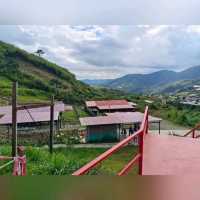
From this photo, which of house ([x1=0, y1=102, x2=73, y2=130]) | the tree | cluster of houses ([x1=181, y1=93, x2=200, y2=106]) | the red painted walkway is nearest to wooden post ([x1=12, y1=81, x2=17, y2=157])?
house ([x1=0, y1=102, x2=73, y2=130])

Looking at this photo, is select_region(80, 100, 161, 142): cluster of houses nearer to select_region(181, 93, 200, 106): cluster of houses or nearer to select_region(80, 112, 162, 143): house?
select_region(80, 112, 162, 143): house

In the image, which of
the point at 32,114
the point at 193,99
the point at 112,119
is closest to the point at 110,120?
the point at 112,119

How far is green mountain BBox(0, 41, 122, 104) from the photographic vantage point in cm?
338

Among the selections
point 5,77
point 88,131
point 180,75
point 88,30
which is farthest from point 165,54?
point 5,77

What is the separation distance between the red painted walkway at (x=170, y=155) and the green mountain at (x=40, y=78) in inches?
23.5

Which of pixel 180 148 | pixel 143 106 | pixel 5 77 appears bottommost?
pixel 180 148

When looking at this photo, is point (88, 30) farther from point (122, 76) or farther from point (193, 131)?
point (193, 131)

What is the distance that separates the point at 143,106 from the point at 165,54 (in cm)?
49

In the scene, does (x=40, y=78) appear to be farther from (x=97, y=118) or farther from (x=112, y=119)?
(x=112, y=119)

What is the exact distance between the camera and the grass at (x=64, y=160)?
322cm

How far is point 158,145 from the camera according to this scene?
3504 mm

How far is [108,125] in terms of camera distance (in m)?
3.40

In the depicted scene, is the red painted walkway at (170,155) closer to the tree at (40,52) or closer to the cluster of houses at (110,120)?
the cluster of houses at (110,120)

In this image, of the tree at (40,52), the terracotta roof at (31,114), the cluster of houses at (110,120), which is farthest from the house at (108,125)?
the tree at (40,52)
